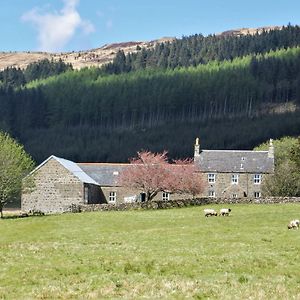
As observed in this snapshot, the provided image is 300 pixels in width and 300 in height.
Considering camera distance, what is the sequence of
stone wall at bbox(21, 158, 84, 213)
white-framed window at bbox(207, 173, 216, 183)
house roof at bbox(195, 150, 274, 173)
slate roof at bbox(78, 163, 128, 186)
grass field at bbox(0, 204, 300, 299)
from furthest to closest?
white-framed window at bbox(207, 173, 216, 183)
house roof at bbox(195, 150, 274, 173)
slate roof at bbox(78, 163, 128, 186)
stone wall at bbox(21, 158, 84, 213)
grass field at bbox(0, 204, 300, 299)

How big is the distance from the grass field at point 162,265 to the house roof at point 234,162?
53.2 m

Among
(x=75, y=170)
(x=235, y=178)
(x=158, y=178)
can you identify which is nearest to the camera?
(x=158, y=178)

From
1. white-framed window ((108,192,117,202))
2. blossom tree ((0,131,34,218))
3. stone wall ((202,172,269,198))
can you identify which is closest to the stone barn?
white-framed window ((108,192,117,202))

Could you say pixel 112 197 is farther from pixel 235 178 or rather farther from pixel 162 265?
pixel 162 265

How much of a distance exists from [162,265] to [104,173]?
238ft

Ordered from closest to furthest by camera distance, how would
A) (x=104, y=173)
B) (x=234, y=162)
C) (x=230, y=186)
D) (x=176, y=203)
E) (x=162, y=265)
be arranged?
(x=162, y=265) < (x=176, y=203) < (x=104, y=173) < (x=230, y=186) < (x=234, y=162)

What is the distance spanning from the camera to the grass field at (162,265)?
1633 cm

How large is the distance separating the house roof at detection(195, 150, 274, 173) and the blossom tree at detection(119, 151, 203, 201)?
400 inches

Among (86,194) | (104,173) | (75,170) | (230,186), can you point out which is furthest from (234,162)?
(75,170)

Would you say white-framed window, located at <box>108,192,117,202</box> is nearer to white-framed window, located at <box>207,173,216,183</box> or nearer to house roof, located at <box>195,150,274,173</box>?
house roof, located at <box>195,150,274,173</box>

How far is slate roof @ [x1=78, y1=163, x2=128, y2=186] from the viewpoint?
92000mm

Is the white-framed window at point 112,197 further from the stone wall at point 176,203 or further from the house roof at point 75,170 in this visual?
the stone wall at point 176,203

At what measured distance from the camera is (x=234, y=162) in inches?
3735

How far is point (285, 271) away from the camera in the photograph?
66.0 feet
